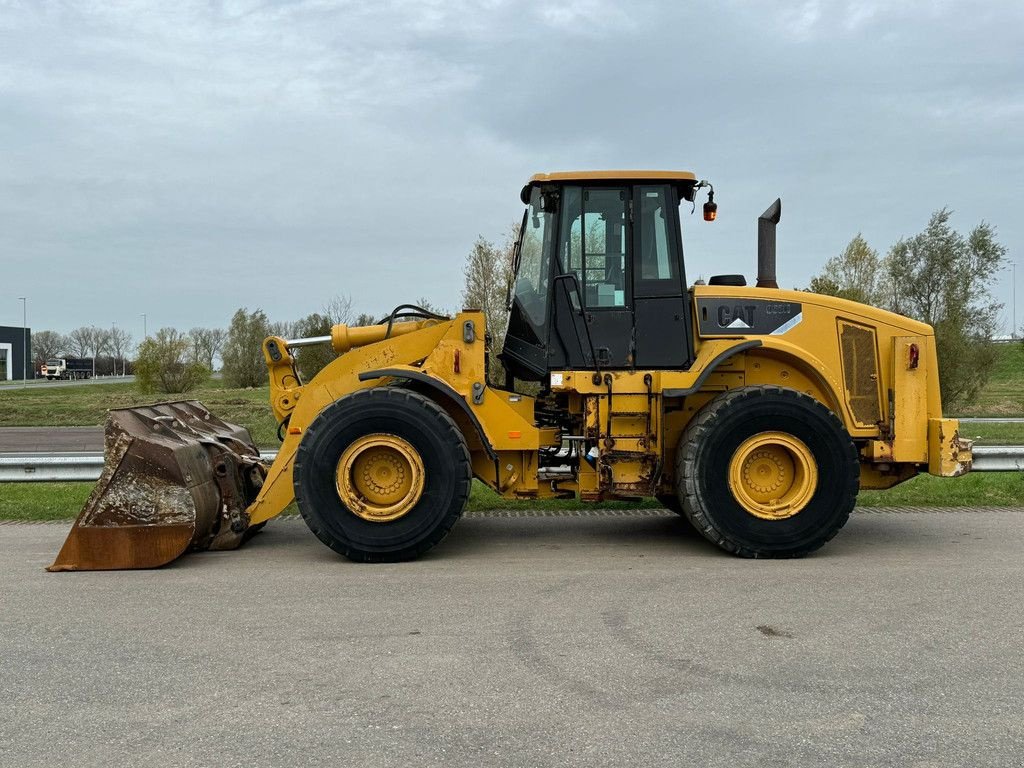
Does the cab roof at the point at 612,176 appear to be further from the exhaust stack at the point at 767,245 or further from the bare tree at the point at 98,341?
the bare tree at the point at 98,341

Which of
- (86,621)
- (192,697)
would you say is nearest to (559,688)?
(192,697)

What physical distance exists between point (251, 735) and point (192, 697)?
52cm

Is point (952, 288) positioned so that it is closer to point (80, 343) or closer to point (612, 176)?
point (612, 176)

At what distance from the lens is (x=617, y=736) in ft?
11.1

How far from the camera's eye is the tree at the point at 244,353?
1614 inches

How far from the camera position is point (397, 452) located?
6613 millimetres

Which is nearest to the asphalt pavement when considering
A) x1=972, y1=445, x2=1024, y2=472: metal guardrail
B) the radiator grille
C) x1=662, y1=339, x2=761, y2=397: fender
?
the radiator grille

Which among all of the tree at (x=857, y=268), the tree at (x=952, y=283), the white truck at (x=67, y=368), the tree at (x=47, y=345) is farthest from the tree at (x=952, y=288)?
the tree at (x=47, y=345)

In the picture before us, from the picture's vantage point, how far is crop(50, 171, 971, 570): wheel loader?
21.5 ft

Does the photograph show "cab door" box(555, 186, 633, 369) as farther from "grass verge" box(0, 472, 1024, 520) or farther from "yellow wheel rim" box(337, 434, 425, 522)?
"grass verge" box(0, 472, 1024, 520)

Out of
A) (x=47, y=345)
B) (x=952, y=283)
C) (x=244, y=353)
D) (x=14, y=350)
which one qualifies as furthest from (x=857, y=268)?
(x=47, y=345)

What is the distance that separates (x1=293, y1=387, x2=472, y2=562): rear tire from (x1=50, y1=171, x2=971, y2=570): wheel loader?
0.05 feet

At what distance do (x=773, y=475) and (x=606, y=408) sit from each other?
4.41 feet

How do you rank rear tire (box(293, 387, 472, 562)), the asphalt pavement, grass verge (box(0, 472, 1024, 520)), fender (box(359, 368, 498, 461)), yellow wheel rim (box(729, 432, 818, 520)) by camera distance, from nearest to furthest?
the asphalt pavement → rear tire (box(293, 387, 472, 562)) → yellow wheel rim (box(729, 432, 818, 520)) → fender (box(359, 368, 498, 461)) → grass verge (box(0, 472, 1024, 520))
